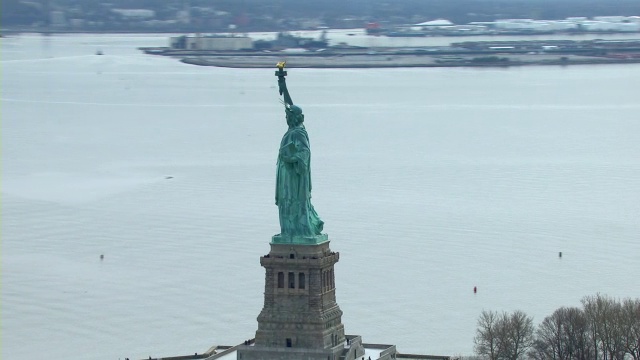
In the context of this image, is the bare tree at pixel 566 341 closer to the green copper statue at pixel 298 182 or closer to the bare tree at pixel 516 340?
the bare tree at pixel 516 340

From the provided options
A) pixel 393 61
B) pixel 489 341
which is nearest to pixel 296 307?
pixel 489 341

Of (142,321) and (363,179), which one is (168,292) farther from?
(363,179)

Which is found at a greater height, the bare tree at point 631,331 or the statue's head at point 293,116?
the statue's head at point 293,116

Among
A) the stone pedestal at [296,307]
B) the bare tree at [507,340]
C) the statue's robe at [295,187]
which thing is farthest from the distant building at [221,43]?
the stone pedestal at [296,307]

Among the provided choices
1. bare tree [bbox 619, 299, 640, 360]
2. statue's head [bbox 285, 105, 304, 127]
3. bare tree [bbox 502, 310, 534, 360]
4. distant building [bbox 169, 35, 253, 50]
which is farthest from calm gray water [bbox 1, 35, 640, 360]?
distant building [bbox 169, 35, 253, 50]

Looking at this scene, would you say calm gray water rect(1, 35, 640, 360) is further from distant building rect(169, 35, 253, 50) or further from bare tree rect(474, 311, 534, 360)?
distant building rect(169, 35, 253, 50)
